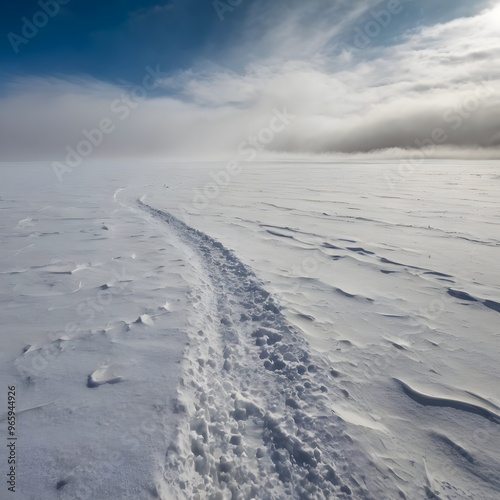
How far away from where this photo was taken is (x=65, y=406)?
3.24 m

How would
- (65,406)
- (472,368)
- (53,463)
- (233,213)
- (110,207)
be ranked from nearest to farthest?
1. (53,463)
2. (65,406)
3. (472,368)
4. (233,213)
5. (110,207)

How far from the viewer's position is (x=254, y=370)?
13.1ft

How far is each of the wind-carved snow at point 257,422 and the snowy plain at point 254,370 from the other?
0.05ft

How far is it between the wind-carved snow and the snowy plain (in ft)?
0.05

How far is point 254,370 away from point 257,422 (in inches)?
31.4

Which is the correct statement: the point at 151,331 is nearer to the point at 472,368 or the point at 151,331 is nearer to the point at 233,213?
the point at 472,368

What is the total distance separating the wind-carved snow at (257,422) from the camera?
8.64 feet

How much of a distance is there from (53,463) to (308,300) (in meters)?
4.30

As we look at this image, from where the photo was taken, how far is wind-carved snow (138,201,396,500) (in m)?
2.63

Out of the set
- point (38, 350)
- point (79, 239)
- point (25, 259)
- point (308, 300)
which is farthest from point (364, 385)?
point (79, 239)

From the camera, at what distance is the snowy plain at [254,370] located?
267 cm

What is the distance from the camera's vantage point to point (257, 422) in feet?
10.6

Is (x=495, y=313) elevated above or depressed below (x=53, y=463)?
above

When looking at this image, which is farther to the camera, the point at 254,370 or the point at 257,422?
the point at 254,370
